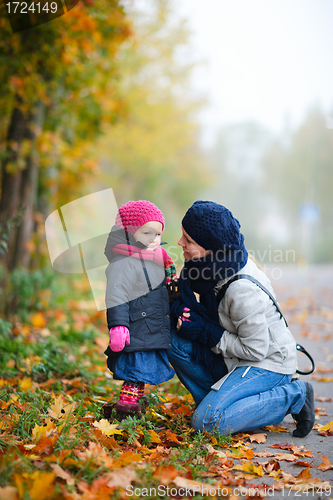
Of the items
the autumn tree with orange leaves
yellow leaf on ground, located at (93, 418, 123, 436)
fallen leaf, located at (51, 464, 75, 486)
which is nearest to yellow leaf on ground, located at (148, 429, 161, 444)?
yellow leaf on ground, located at (93, 418, 123, 436)

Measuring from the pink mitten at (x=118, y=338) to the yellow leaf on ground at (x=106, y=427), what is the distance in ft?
1.42

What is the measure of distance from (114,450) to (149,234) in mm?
1245

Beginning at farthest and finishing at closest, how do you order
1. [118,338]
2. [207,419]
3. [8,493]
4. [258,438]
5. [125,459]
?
[258,438]
[207,419]
[118,338]
[125,459]
[8,493]

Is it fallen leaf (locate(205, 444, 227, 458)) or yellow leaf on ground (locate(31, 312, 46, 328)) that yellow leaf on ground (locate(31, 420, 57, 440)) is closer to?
fallen leaf (locate(205, 444, 227, 458))

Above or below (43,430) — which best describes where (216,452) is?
below

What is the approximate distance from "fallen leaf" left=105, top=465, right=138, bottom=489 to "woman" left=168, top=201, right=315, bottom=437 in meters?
0.74

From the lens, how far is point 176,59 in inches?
677

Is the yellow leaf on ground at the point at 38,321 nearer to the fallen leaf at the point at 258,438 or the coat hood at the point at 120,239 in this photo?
the coat hood at the point at 120,239

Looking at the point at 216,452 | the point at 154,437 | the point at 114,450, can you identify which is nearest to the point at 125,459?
the point at 114,450

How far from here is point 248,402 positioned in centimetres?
260

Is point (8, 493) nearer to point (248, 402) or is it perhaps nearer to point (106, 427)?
point (106, 427)

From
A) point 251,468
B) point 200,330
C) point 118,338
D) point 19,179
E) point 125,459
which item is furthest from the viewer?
point 19,179

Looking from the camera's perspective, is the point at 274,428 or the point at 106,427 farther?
the point at 274,428

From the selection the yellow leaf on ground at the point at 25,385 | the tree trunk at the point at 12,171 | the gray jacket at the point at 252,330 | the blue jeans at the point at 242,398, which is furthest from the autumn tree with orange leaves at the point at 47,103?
the gray jacket at the point at 252,330
